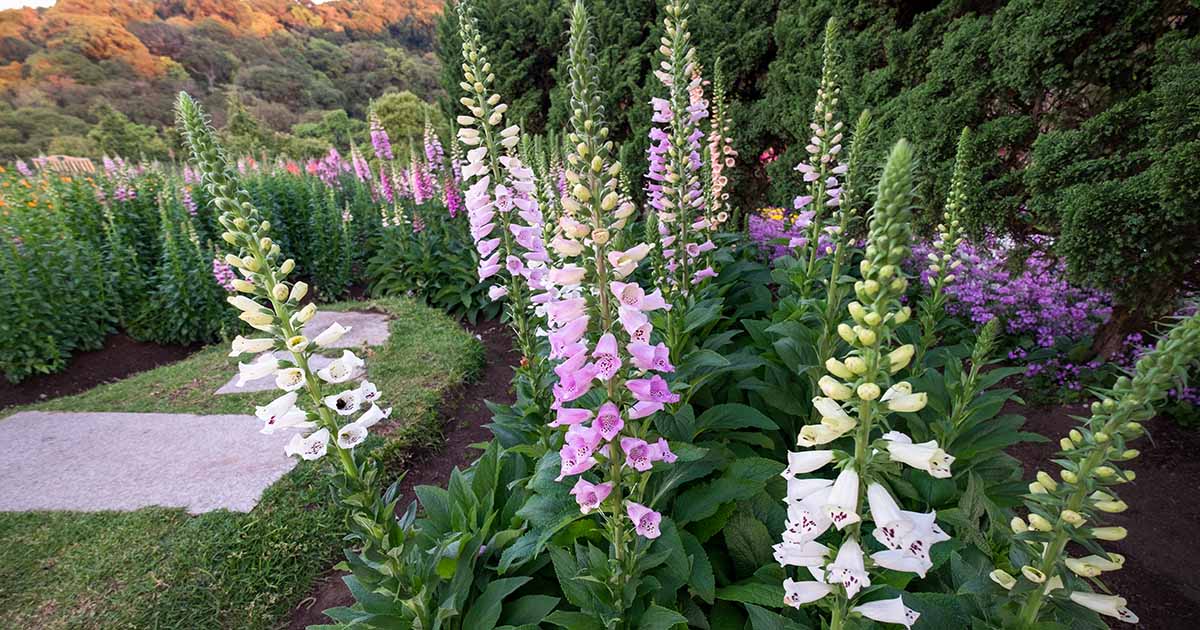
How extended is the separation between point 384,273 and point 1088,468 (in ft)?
31.7

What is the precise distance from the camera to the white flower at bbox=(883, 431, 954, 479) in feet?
4.20

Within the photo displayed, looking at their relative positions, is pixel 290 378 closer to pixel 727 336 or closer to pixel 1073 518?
pixel 1073 518

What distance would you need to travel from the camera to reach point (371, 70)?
134 feet

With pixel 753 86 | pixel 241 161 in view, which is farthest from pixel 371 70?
pixel 753 86

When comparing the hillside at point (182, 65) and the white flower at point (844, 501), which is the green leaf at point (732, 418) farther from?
the hillside at point (182, 65)

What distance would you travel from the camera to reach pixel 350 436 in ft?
6.01

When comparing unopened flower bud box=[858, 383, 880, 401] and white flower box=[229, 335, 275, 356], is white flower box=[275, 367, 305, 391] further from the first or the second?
unopened flower bud box=[858, 383, 880, 401]

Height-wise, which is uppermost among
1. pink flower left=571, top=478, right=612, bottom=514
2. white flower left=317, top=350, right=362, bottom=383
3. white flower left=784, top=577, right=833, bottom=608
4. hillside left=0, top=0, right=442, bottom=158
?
hillside left=0, top=0, right=442, bottom=158

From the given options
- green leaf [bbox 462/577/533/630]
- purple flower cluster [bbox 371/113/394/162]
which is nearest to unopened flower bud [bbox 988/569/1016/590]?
green leaf [bbox 462/577/533/630]

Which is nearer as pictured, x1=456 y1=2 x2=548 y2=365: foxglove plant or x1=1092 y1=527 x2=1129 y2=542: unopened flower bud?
x1=1092 y1=527 x2=1129 y2=542: unopened flower bud

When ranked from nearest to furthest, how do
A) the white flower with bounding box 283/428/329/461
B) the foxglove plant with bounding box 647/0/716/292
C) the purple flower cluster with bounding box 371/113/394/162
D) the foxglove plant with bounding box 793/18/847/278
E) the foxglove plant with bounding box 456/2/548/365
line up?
the white flower with bounding box 283/428/329/461, the foxglove plant with bounding box 456/2/548/365, the foxglove plant with bounding box 647/0/716/292, the foxglove plant with bounding box 793/18/847/278, the purple flower cluster with bounding box 371/113/394/162

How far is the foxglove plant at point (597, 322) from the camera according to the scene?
1683 mm

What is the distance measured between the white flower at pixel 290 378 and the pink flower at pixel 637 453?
1.12 meters

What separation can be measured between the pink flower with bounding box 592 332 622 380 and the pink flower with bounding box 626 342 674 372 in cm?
6
